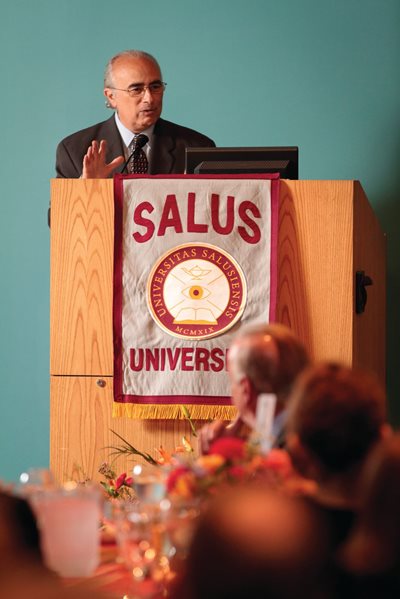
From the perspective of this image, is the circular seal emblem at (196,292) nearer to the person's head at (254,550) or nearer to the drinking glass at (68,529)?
the drinking glass at (68,529)

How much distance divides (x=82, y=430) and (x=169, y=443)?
0.26m

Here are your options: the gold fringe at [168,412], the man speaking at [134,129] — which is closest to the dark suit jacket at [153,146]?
the man speaking at [134,129]

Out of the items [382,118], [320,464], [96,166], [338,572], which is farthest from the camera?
[382,118]

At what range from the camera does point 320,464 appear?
143 cm

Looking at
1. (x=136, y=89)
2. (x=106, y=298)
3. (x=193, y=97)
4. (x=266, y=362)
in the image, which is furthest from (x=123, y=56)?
(x=266, y=362)

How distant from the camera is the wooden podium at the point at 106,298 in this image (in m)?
3.38

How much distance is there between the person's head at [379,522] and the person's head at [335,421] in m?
0.19

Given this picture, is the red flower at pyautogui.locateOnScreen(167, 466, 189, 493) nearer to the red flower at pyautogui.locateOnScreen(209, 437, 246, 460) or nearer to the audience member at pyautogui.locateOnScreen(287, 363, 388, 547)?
the red flower at pyautogui.locateOnScreen(209, 437, 246, 460)

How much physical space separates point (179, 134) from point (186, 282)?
4.36 ft

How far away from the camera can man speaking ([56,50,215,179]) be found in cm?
442

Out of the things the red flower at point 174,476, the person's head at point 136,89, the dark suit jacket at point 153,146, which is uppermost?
the person's head at point 136,89

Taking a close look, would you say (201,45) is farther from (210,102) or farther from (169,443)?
(169,443)

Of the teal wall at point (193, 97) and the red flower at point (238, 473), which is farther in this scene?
the teal wall at point (193, 97)

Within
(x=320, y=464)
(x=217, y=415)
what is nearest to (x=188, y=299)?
(x=217, y=415)
